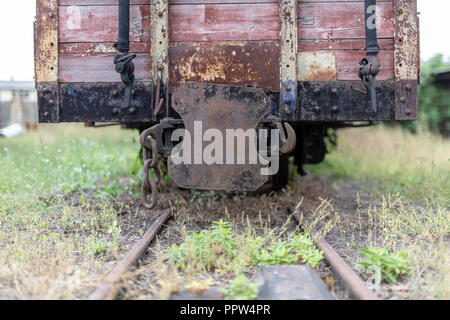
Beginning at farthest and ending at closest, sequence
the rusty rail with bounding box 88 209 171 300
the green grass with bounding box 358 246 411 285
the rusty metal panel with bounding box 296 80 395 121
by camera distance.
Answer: the rusty metal panel with bounding box 296 80 395 121 < the green grass with bounding box 358 246 411 285 < the rusty rail with bounding box 88 209 171 300

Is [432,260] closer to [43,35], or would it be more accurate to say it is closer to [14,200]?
[43,35]

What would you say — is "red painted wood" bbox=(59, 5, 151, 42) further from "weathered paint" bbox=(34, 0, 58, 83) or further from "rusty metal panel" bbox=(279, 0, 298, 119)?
"rusty metal panel" bbox=(279, 0, 298, 119)

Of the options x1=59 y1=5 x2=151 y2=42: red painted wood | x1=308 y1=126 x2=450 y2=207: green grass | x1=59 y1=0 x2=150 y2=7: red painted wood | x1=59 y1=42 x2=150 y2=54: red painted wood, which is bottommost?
x1=308 y1=126 x2=450 y2=207: green grass

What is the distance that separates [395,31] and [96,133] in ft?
39.6

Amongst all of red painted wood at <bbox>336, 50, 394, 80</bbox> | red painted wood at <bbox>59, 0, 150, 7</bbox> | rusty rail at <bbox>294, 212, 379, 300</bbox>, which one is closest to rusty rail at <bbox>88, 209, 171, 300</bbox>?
rusty rail at <bbox>294, 212, 379, 300</bbox>

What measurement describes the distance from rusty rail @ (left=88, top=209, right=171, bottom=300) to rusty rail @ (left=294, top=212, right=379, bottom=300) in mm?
1310

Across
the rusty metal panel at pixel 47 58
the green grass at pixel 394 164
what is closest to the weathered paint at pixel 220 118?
the rusty metal panel at pixel 47 58

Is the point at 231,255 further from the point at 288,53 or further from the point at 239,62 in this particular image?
the point at 288,53

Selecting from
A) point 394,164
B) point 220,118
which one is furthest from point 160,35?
point 394,164

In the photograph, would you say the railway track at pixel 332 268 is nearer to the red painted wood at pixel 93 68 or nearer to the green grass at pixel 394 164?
the red painted wood at pixel 93 68

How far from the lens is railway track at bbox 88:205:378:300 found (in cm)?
237

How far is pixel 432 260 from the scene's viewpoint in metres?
2.92

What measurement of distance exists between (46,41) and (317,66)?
2429 millimetres
